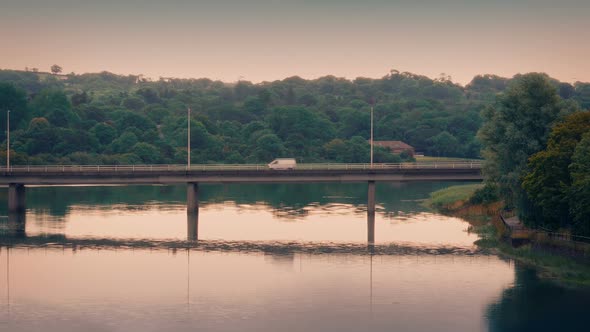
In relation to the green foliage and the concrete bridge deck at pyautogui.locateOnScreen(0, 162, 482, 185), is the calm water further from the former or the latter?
the green foliage

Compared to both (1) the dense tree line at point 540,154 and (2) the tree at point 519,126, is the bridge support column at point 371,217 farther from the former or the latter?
(2) the tree at point 519,126

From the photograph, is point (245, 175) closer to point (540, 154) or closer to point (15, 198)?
point (15, 198)

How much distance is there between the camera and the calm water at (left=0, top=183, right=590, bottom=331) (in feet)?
211

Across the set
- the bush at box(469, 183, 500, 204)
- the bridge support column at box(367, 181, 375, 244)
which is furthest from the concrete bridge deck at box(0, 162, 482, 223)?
the bush at box(469, 183, 500, 204)

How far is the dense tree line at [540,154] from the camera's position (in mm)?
86312

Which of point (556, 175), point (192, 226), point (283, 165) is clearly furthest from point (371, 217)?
point (556, 175)

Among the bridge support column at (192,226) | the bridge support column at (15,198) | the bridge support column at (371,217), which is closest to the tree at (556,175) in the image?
the bridge support column at (371,217)

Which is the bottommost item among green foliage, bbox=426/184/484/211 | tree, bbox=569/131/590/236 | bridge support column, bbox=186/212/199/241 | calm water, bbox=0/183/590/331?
calm water, bbox=0/183/590/331

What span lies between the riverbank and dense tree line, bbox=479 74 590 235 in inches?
138

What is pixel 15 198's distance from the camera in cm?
13288

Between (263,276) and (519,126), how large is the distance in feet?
135

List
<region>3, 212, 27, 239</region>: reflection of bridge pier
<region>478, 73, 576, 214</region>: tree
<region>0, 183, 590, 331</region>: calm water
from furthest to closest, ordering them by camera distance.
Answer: <region>3, 212, 27, 239</region>: reflection of bridge pier → <region>478, 73, 576, 214</region>: tree → <region>0, 183, 590, 331</region>: calm water

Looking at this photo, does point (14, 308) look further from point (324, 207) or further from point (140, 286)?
point (324, 207)

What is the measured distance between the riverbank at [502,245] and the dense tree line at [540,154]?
3.51m
